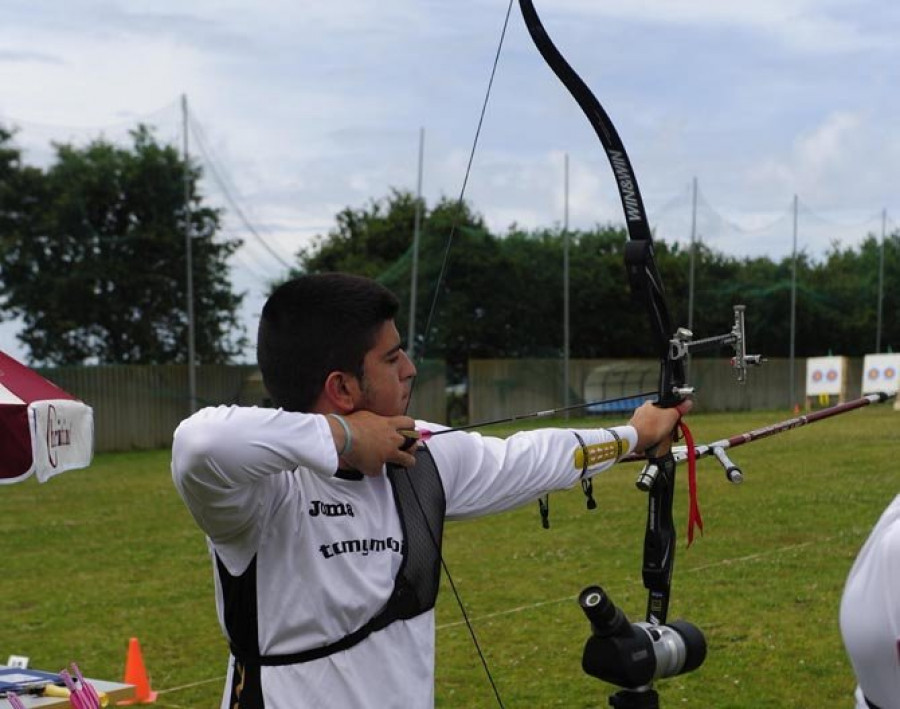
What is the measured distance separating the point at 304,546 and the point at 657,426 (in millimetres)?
872

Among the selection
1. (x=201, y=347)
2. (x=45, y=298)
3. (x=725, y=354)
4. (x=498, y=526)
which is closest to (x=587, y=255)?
(x=725, y=354)

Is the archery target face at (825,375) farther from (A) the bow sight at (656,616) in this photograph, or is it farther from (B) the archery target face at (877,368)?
(A) the bow sight at (656,616)

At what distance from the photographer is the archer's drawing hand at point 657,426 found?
8.86 feet

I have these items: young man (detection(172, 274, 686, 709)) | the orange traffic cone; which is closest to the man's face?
young man (detection(172, 274, 686, 709))

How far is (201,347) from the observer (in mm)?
29000

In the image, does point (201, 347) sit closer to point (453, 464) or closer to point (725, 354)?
point (725, 354)

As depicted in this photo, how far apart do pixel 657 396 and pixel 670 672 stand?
767 millimetres

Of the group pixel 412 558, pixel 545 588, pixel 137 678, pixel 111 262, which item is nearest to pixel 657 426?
pixel 412 558

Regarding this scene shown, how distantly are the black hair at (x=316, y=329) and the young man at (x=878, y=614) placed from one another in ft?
3.01

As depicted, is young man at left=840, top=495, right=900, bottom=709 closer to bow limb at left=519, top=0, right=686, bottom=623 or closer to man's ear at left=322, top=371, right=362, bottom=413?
bow limb at left=519, top=0, right=686, bottom=623

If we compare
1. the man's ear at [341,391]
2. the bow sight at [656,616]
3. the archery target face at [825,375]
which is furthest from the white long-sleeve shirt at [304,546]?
the archery target face at [825,375]

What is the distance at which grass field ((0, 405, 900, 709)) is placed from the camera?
6477 mm

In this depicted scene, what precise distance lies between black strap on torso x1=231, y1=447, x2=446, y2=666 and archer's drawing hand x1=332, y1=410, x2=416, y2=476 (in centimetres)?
15

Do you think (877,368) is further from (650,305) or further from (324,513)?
(324,513)
